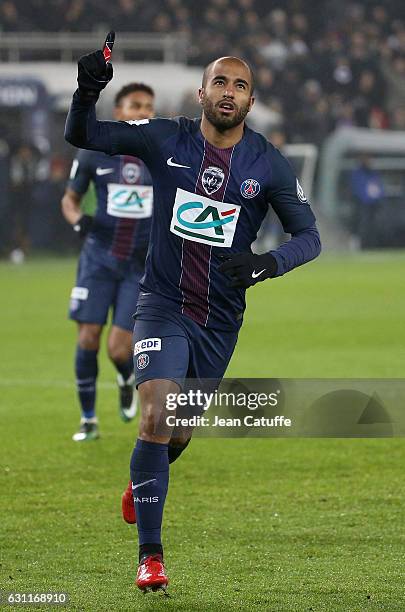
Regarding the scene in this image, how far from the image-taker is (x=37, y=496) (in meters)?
6.80

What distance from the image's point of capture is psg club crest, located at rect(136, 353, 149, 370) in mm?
5242

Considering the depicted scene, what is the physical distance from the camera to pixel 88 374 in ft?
28.6

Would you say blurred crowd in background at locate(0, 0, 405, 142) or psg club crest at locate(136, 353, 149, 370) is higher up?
blurred crowd in background at locate(0, 0, 405, 142)

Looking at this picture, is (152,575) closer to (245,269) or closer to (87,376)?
(245,269)

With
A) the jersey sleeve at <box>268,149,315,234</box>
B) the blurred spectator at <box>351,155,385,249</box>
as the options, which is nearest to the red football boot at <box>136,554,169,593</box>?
the jersey sleeve at <box>268,149,315,234</box>

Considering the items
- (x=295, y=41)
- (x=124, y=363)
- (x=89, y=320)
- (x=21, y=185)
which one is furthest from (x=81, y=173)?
(x=295, y=41)

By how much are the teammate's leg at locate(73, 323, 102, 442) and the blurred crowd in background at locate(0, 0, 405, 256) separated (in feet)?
55.7

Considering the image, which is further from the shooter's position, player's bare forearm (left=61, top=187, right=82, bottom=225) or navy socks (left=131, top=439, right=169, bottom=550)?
player's bare forearm (left=61, top=187, right=82, bottom=225)

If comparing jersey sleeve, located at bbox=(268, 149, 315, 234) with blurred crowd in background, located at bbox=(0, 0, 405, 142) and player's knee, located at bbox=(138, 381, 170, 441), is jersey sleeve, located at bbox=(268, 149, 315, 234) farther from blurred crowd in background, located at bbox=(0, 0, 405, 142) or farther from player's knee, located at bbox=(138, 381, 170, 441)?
blurred crowd in background, located at bbox=(0, 0, 405, 142)

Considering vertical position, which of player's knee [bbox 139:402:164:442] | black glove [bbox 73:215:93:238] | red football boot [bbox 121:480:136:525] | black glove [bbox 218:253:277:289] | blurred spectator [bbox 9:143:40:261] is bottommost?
red football boot [bbox 121:480:136:525]

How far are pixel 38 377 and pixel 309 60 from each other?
1828 cm

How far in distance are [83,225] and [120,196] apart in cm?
33

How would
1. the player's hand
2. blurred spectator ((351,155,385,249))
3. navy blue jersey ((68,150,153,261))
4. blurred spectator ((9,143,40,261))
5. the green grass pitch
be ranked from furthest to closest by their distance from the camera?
blurred spectator ((351,155,385,249))
blurred spectator ((9,143,40,261))
navy blue jersey ((68,150,153,261))
the player's hand
the green grass pitch

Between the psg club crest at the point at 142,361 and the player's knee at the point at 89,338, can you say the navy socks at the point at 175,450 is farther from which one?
the player's knee at the point at 89,338
